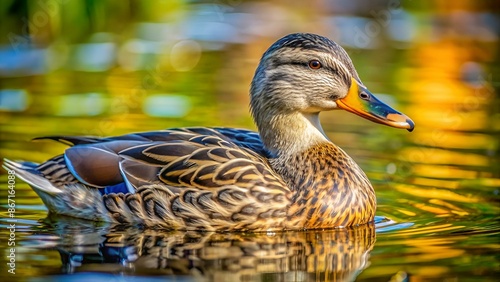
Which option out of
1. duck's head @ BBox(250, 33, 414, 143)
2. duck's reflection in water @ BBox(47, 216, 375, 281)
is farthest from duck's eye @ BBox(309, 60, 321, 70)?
duck's reflection in water @ BBox(47, 216, 375, 281)

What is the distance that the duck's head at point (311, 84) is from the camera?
1091 centimetres

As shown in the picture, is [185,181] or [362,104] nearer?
[185,181]

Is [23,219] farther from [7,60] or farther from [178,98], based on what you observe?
[7,60]

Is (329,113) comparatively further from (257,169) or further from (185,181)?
(185,181)

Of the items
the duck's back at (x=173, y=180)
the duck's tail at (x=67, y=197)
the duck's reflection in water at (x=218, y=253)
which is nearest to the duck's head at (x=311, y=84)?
the duck's back at (x=173, y=180)

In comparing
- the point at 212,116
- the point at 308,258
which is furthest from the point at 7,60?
the point at 308,258

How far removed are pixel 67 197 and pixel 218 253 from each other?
2.21 m

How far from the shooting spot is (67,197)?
11.3m

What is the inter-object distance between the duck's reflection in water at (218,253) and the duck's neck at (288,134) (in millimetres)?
972

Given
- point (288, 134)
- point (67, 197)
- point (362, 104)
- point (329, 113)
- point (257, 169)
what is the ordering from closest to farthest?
point (257, 169) < point (362, 104) < point (288, 134) < point (67, 197) < point (329, 113)

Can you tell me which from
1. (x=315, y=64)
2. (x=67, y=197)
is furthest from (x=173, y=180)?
(x=315, y=64)

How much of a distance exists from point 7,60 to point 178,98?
160 inches

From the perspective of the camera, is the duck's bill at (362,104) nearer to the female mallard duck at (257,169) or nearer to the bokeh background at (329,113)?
the female mallard duck at (257,169)

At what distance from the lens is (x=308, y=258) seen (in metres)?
9.62
